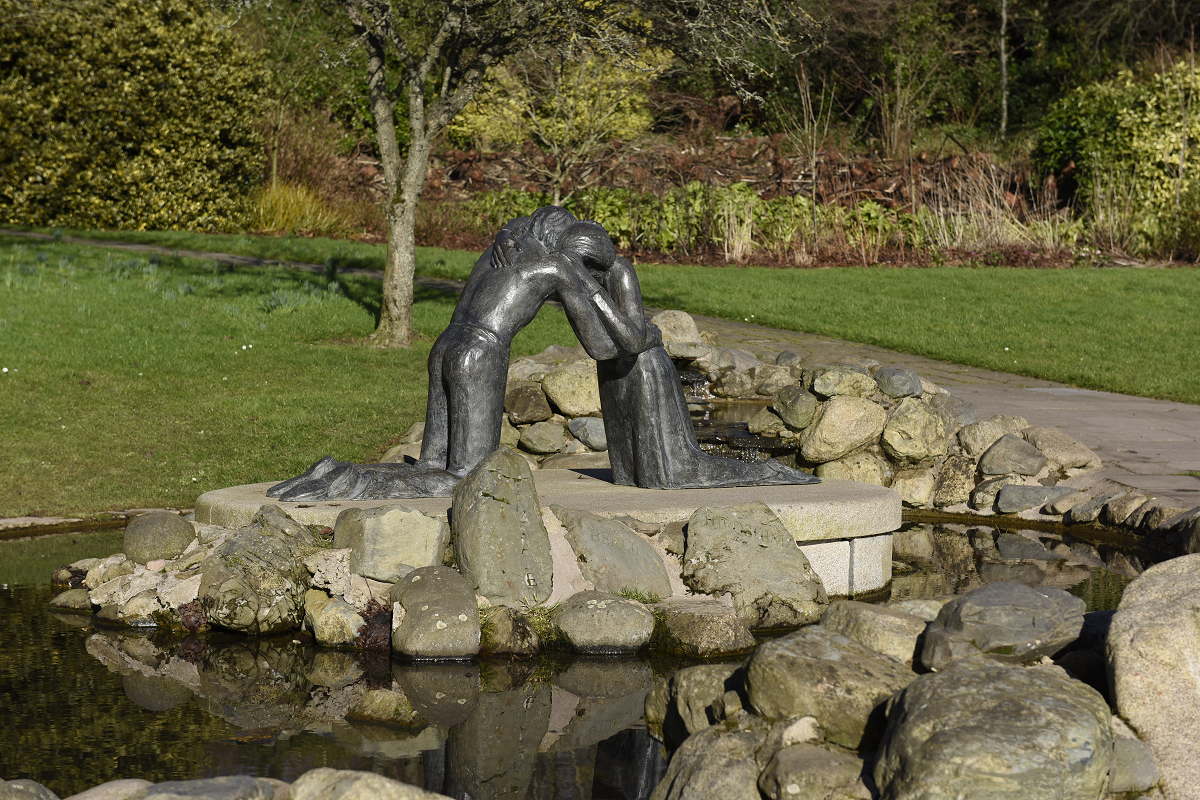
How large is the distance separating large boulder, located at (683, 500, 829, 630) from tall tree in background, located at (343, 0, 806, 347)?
6.52 m

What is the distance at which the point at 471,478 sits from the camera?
16.8 ft

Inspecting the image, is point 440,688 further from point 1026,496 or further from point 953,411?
point 953,411

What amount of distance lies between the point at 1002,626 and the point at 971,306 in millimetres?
11416

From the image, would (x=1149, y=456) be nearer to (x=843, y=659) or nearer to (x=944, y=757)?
(x=843, y=659)

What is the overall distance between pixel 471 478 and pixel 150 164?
17252mm

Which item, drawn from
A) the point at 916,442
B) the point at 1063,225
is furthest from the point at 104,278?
the point at 1063,225

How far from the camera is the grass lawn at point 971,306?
469 inches

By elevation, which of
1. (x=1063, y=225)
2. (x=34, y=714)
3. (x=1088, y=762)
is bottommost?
(x=34, y=714)

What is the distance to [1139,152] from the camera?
63.1 feet

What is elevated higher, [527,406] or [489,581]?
[527,406]

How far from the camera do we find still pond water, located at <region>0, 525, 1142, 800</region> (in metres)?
3.67

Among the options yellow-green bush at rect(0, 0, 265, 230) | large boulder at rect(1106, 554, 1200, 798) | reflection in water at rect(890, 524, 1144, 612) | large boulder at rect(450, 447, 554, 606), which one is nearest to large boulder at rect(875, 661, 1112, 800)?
large boulder at rect(1106, 554, 1200, 798)

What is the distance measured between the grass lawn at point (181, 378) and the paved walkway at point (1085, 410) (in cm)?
241

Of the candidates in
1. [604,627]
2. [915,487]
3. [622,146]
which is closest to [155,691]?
[604,627]
